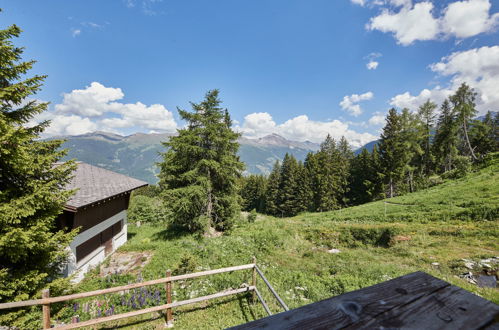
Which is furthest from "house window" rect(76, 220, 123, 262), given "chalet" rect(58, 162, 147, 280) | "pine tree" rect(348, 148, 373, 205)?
"pine tree" rect(348, 148, 373, 205)

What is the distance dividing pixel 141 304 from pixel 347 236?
15.2 m

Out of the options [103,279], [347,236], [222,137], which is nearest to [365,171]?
[347,236]

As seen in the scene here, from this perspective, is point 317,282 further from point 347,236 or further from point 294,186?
point 294,186

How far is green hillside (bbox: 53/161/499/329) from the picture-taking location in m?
7.54

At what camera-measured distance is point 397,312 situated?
3.55ft

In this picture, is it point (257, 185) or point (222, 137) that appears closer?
point (222, 137)

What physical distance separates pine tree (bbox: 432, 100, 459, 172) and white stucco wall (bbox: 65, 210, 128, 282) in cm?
5183

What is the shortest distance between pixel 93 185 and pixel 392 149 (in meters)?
43.3

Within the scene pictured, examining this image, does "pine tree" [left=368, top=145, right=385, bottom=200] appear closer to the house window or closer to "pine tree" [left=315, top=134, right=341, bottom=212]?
"pine tree" [left=315, top=134, right=341, bottom=212]

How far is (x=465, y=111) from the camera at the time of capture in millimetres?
34406

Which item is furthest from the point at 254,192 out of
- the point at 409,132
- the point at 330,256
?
the point at 330,256

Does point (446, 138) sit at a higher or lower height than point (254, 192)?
higher

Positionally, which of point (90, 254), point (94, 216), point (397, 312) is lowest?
point (90, 254)

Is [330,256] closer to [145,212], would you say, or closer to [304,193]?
[145,212]
